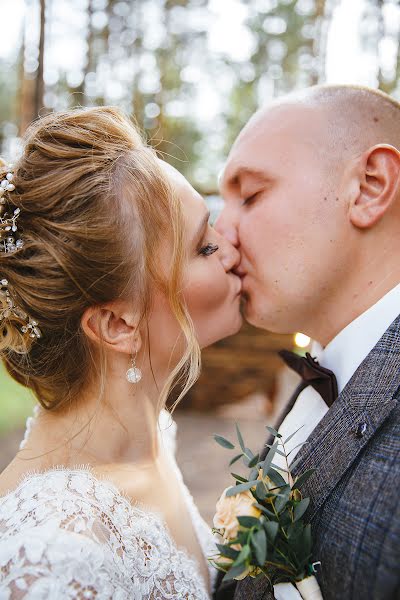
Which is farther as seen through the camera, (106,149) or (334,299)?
(334,299)

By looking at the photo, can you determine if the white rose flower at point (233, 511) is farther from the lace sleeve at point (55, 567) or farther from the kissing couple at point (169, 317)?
the lace sleeve at point (55, 567)

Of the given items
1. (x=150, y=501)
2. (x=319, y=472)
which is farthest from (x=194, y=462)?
(x=319, y=472)

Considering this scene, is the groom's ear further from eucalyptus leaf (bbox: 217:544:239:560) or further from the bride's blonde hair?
eucalyptus leaf (bbox: 217:544:239:560)

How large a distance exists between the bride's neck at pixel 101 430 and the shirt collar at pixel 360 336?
2.66ft

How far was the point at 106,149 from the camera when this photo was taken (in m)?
2.32

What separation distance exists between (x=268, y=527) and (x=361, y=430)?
0.43 m

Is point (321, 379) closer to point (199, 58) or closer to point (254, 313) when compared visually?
point (254, 313)

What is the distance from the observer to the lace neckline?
2158 mm

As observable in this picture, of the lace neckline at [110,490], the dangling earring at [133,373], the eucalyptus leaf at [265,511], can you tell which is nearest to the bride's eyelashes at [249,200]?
the dangling earring at [133,373]

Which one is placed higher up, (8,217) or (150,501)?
(8,217)

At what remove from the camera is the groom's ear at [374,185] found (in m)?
2.51

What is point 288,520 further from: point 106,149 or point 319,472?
point 106,149

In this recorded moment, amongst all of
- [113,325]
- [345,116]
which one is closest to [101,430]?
[113,325]

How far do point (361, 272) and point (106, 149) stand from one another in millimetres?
1152
